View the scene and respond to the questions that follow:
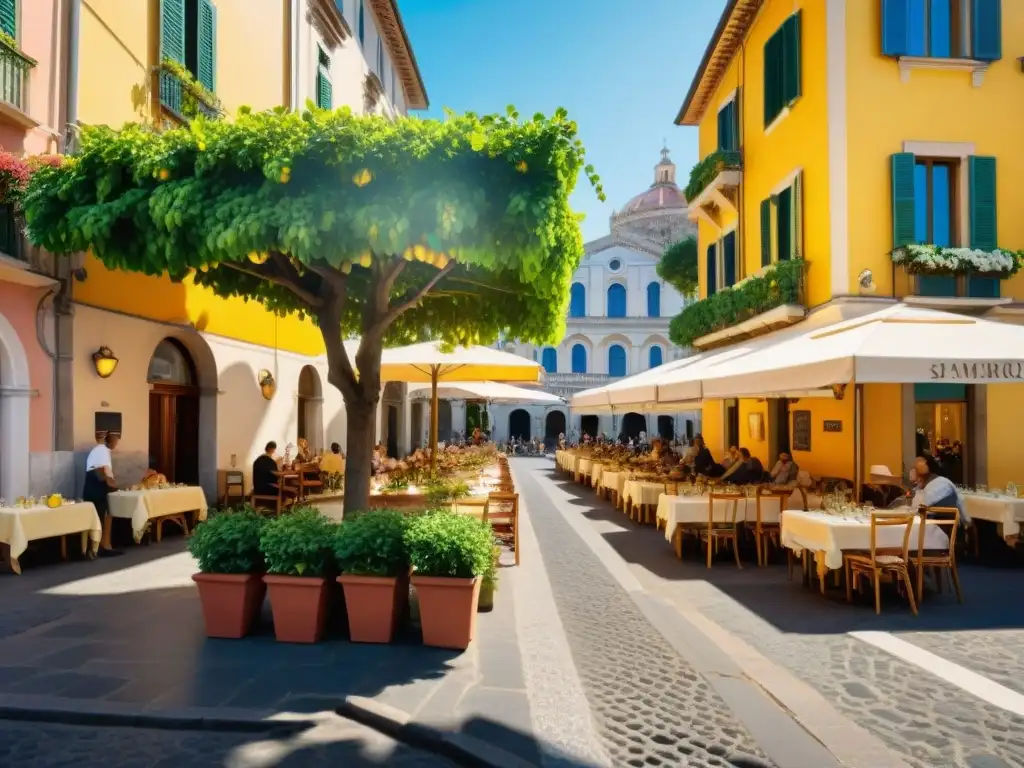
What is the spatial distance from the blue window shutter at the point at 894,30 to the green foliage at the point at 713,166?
4.82 meters

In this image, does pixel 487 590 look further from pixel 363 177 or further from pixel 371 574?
pixel 363 177

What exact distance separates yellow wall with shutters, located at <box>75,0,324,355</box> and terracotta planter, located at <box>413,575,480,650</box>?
281 inches

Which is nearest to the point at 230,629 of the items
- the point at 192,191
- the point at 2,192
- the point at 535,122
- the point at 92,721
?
the point at 92,721

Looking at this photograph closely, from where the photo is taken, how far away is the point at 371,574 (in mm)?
5539

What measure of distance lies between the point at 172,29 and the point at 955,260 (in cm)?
1304

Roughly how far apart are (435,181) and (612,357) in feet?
157

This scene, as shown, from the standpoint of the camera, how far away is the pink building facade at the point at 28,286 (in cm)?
873

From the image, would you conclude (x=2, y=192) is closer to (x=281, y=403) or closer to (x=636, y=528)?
(x=281, y=403)

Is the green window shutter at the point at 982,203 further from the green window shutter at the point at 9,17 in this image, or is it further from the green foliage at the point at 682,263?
the green foliage at the point at 682,263

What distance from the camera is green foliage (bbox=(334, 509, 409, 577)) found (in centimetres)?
551

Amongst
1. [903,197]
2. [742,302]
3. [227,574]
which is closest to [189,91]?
[227,574]

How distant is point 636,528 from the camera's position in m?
12.4

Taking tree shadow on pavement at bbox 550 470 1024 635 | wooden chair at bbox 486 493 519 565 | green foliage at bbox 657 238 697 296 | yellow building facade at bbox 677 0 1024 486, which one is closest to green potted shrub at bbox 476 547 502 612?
wooden chair at bbox 486 493 519 565

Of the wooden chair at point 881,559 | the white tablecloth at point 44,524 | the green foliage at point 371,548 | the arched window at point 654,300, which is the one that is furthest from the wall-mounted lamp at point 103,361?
the arched window at point 654,300
